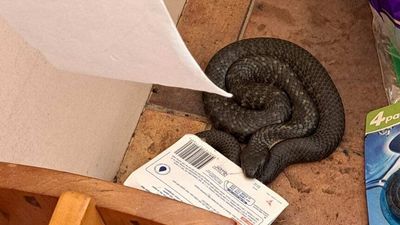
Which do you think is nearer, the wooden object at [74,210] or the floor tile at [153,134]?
the wooden object at [74,210]

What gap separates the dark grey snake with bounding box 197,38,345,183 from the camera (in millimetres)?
1126

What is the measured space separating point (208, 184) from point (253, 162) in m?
0.08

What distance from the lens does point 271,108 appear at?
1.17 meters

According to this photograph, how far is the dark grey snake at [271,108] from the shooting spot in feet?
3.69

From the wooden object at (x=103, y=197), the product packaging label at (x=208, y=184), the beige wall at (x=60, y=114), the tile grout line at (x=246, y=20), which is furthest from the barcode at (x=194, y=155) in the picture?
the wooden object at (x=103, y=197)

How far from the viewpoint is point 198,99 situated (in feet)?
4.05

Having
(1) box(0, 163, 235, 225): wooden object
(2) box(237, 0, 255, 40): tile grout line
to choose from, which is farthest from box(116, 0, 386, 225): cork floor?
(1) box(0, 163, 235, 225): wooden object

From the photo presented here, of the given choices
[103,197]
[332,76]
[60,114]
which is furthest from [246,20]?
[103,197]

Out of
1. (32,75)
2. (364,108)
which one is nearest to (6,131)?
(32,75)

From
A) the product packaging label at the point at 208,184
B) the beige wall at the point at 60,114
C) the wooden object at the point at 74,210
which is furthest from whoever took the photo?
the product packaging label at the point at 208,184

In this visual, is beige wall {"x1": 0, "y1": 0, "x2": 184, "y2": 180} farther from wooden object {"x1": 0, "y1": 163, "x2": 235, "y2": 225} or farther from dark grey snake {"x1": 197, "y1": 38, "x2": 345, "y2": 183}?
wooden object {"x1": 0, "y1": 163, "x2": 235, "y2": 225}

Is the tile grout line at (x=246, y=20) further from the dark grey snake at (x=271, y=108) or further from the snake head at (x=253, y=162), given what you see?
the snake head at (x=253, y=162)

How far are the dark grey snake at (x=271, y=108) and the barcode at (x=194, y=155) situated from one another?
0.09 ft

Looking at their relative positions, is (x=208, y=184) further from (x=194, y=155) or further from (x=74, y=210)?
(x=74, y=210)
